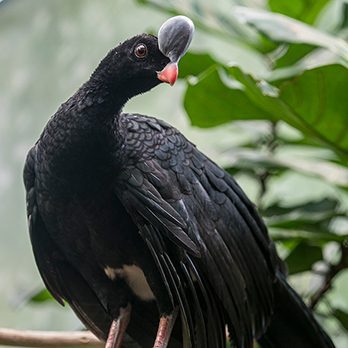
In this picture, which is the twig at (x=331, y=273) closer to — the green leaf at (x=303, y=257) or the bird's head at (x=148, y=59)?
the green leaf at (x=303, y=257)

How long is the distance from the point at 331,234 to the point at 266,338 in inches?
9.4

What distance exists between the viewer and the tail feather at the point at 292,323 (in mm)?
1133

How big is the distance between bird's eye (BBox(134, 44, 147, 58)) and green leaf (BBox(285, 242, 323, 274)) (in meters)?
0.61

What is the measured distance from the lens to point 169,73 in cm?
85

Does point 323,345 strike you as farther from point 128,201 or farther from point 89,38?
point 89,38

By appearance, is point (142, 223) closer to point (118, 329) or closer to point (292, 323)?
point (118, 329)

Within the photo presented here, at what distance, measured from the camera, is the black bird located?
0.90 meters

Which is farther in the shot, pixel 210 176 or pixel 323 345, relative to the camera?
pixel 323 345

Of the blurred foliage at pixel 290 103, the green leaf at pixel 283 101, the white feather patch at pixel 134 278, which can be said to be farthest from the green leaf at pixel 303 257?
the white feather patch at pixel 134 278

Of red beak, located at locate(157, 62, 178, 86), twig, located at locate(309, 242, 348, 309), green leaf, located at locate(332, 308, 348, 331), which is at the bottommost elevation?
green leaf, located at locate(332, 308, 348, 331)

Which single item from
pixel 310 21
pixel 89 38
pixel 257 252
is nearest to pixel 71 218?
pixel 257 252

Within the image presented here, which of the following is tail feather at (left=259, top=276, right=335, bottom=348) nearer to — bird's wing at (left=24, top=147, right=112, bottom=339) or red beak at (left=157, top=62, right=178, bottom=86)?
bird's wing at (left=24, top=147, right=112, bottom=339)

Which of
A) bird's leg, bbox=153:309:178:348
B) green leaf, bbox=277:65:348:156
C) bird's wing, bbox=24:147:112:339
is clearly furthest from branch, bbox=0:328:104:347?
green leaf, bbox=277:65:348:156

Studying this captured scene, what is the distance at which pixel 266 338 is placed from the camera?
45.6 inches
